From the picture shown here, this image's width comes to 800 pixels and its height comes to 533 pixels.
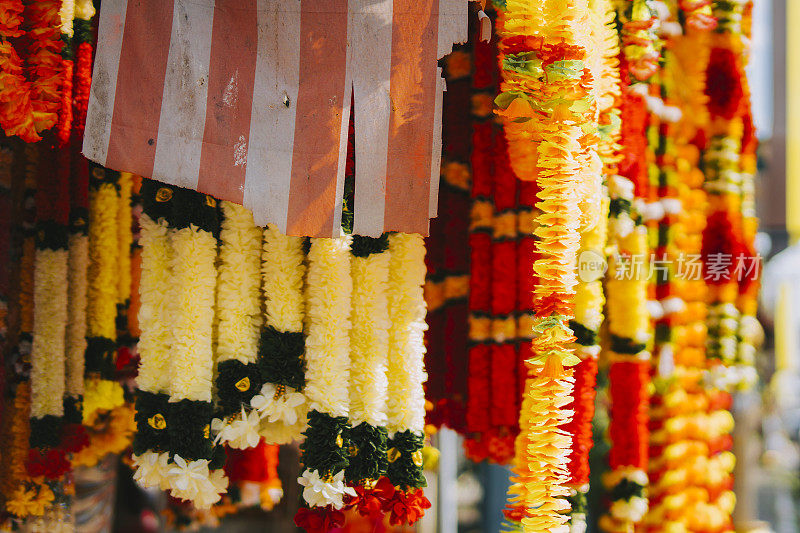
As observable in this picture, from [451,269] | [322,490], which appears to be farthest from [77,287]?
[451,269]

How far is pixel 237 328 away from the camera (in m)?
1.30

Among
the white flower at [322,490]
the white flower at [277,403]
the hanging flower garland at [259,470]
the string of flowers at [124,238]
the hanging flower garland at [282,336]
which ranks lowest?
the hanging flower garland at [259,470]

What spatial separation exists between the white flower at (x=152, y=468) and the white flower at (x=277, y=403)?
22cm

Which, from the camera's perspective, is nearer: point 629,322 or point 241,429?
point 241,429

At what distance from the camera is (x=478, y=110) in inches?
63.6

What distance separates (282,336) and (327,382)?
0.15 meters

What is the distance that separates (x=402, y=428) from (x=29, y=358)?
3.38 ft

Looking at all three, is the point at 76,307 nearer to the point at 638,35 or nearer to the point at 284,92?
the point at 284,92

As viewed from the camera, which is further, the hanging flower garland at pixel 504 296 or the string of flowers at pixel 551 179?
the hanging flower garland at pixel 504 296

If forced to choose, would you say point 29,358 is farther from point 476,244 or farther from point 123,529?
point 123,529

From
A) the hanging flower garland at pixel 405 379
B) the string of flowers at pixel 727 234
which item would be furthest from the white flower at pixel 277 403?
the string of flowers at pixel 727 234

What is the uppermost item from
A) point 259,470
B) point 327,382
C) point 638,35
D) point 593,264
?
point 638,35

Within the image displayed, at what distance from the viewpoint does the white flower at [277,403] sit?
128 cm

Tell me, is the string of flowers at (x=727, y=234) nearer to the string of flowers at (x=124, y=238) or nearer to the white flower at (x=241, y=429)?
the white flower at (x=241, y=429)
